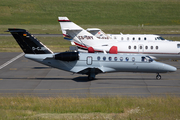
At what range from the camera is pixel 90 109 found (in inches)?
643

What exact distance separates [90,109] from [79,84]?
29.6ft

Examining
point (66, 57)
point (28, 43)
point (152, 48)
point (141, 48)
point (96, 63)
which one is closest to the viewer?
point (66, 57)

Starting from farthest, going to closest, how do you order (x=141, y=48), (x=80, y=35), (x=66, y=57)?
1. (x=80, y=35)
2. (x=141, y=48)
3. (x=66, y=57)

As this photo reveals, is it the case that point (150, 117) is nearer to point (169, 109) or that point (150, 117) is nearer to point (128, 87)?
point (169, 109)

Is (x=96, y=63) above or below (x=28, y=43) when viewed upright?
below

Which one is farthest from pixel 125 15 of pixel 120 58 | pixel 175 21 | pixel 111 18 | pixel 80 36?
pixel 120 58

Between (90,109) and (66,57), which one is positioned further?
(66,57)

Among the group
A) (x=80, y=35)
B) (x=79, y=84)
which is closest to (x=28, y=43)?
(x=79, y=84)

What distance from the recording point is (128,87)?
2416 centimetres

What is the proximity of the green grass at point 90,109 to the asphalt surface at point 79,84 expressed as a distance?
3.35m

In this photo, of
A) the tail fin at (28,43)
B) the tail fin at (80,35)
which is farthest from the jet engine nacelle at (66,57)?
the tail fin at (80,35)

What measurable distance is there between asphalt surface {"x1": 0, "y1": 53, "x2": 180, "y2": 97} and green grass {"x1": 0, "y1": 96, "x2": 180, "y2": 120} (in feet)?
11.0

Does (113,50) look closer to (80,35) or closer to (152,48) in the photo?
(152,48)

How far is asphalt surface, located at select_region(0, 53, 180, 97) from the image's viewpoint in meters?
22.3
